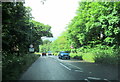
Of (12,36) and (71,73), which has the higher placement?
(12,36)

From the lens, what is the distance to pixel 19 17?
11.4 m

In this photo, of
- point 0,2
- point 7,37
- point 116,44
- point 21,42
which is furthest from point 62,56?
point 0,2

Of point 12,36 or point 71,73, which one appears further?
point 71,73

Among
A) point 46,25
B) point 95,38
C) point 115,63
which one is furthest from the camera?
point 46,25

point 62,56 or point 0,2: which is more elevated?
point 0,2

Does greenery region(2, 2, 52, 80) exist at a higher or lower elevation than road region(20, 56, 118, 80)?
higher

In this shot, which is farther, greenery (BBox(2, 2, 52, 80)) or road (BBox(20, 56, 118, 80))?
road (BBox(20, 56, 118, 80))

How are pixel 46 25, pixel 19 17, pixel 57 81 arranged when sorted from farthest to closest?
pixel 46 25, pixel 19 17, pixel 57 81

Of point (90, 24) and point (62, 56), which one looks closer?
point (90, 24)

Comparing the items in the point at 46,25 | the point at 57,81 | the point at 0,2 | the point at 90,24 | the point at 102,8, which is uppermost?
the point at 46,25

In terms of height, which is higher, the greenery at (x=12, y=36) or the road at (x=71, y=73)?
the greenery at (x=12, y=36)

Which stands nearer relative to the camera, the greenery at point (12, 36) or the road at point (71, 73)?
the greenery at point (12, 36)

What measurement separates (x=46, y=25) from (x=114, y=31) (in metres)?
26.3

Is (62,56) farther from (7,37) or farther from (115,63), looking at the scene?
(7,37)
